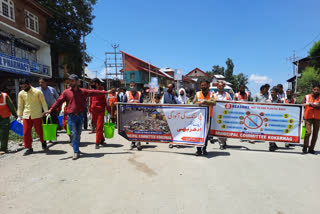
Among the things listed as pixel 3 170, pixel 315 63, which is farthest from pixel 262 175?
pixel 315 63

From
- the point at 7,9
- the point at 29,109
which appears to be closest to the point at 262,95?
the point at 29,109

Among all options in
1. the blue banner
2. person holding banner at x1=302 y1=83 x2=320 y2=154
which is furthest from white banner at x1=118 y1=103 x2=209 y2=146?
the blue banner

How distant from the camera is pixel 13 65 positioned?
14.4m

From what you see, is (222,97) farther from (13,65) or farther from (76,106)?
(13,65)

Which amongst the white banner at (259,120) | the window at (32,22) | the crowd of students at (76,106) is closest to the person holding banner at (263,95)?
the crowd of students at (76,106)

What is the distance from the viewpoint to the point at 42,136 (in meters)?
5.38

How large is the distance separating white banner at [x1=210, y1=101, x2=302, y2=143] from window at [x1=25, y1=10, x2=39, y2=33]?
903 inches

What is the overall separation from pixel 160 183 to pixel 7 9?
22314 millimetres

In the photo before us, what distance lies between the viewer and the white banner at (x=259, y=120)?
5.08 meters

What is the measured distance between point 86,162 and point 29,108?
2.25 metres

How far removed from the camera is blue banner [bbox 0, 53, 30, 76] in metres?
13.3

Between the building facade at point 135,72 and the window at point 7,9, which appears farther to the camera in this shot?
the building facade at point 135,72

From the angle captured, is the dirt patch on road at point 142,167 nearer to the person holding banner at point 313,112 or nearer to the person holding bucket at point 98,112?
the person holding bucket at point 98,112

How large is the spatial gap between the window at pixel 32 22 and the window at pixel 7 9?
189 centimetres
